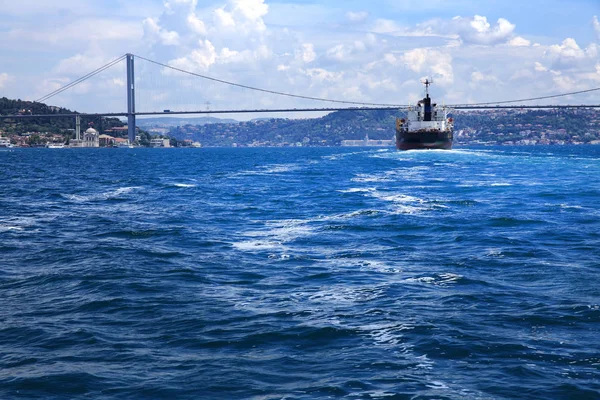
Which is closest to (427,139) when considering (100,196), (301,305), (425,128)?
(425,128)

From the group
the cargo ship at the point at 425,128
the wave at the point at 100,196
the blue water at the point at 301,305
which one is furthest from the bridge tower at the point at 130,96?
the blue water at the point at 301,305

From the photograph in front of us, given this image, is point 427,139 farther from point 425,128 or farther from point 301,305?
point 301,305

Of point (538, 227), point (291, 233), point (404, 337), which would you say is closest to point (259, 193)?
point (291, 233)

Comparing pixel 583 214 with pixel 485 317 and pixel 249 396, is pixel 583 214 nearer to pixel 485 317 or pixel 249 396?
pixel 485 317

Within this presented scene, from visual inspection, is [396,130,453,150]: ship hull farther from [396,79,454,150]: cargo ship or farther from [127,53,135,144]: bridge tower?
[127,53,135,144]: bridge tower

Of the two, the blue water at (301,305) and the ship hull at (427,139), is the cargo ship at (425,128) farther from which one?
the blue water at (301,305)

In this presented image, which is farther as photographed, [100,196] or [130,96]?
[130,96]

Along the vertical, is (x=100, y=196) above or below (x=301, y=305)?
above
